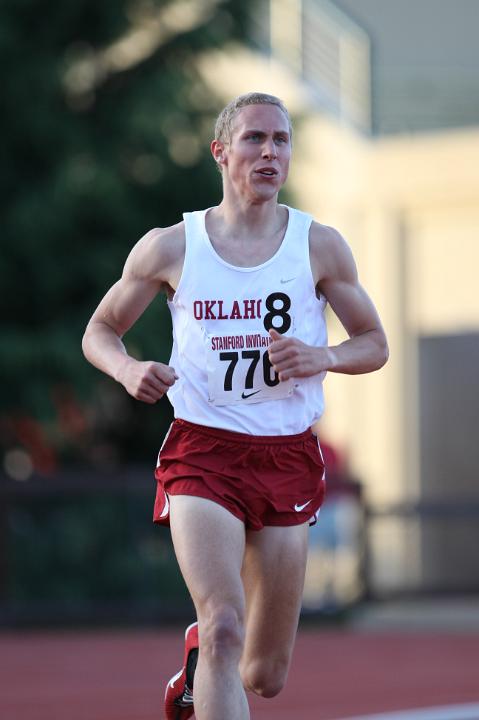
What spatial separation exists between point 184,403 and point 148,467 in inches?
430

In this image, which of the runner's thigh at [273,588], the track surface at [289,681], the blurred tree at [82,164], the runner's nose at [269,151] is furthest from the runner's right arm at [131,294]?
the blurred tree at [82,164]

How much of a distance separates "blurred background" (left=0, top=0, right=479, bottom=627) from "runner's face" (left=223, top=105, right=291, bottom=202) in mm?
9913

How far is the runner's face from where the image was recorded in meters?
5.39

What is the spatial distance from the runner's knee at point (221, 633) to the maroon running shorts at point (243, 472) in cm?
37

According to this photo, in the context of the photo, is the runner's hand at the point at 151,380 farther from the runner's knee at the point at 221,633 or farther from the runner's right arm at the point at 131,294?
the runner's knee at the point at 221,633

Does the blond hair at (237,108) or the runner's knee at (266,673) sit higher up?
the blond hair at (237,108)

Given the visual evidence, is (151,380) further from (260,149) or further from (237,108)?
(237,108)

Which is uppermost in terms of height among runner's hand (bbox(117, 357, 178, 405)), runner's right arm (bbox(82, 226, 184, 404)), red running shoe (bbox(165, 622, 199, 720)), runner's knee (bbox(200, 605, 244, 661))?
runner's right arm (bbox(82, 226, 184, 404))

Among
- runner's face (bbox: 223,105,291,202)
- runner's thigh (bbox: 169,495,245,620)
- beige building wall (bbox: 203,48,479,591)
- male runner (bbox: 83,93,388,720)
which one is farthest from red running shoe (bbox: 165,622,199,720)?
beige building wall (bbox: 203,48,479,591)

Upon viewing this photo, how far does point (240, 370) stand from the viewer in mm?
5391

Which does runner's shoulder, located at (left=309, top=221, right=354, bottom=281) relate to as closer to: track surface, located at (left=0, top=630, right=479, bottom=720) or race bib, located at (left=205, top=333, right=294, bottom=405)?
race bib, located at (left=205, top=333, right=294, bottom=405)

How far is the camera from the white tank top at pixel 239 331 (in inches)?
212

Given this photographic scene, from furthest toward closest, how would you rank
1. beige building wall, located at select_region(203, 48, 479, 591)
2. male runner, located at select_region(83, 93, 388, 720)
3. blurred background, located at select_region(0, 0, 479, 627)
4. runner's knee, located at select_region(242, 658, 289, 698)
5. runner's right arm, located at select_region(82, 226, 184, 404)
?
beige building wall, located at select_region(203, 48, 479, 591)
blurred background, located at select_region(0, 0, 479, 627)
runner's knee, located at select_region(242, 658, 289, 698)
runner's right arm, located at select_region(82, 226, 184, 404)
male runner, located at select_region(83, 93, 388, 720)

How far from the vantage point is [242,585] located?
5.33 metres
